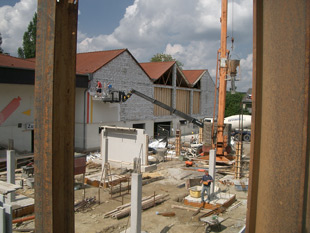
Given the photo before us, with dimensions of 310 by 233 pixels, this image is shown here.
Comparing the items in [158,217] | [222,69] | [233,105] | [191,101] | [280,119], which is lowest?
[158,217]

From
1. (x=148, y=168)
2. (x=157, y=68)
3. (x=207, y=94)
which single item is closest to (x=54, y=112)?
(x=148, y=168)

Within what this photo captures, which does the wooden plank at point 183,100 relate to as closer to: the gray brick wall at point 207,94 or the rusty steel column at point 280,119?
the gray brick wall at point 207,94

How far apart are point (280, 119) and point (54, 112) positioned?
6.35 feet

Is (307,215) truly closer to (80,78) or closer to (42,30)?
(42,30)

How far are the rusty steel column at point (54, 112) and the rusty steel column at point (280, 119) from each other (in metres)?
1.72

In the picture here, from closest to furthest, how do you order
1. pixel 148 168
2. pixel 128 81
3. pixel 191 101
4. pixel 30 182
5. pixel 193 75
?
pixel 30 182 → pixel 148 168 → pixel 128 81 → pixel 191 101 → pixel 193 75

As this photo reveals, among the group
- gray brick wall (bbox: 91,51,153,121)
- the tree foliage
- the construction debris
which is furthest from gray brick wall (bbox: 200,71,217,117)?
the construction debris

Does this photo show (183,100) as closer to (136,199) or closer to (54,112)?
(136,199)

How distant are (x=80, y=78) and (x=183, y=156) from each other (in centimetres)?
996

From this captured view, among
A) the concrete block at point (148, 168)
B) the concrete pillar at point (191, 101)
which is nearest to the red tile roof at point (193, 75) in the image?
the concrete pillar at point (191, 101)

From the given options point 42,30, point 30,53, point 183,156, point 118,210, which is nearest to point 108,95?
point 183,156

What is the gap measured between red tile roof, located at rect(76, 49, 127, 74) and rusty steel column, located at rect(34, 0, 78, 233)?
20.7m

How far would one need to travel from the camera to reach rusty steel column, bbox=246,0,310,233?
1.86 metres

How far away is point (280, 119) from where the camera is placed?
1937mm
